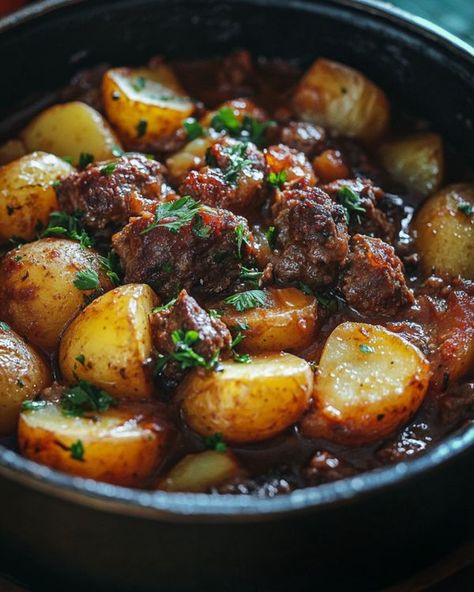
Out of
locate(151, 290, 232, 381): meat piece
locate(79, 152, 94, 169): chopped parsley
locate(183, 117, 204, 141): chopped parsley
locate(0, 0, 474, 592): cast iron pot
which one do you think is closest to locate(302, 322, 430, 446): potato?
locate(0, 0, 474, 592): cast iron pot

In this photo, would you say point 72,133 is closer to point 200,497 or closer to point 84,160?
point 84,160

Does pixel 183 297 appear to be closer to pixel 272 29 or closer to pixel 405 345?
pixel 405 345

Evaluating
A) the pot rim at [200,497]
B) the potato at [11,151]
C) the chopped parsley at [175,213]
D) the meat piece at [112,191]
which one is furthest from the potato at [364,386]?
the potato at [11,151]

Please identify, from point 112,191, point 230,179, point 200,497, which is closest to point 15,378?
point 112,191

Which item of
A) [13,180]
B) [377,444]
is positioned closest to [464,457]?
[377,444]

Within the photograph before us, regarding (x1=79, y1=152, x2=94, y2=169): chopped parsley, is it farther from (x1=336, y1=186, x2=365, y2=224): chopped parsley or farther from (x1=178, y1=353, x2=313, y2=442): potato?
(x1=178, y1=353, x2=313, y2=442): potato

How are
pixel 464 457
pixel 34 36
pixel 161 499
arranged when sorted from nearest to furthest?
pixel 161 499
pixel 464 457
pixel 34 36

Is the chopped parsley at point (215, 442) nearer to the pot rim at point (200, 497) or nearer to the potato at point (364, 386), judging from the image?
the potato at point (364, 386)
